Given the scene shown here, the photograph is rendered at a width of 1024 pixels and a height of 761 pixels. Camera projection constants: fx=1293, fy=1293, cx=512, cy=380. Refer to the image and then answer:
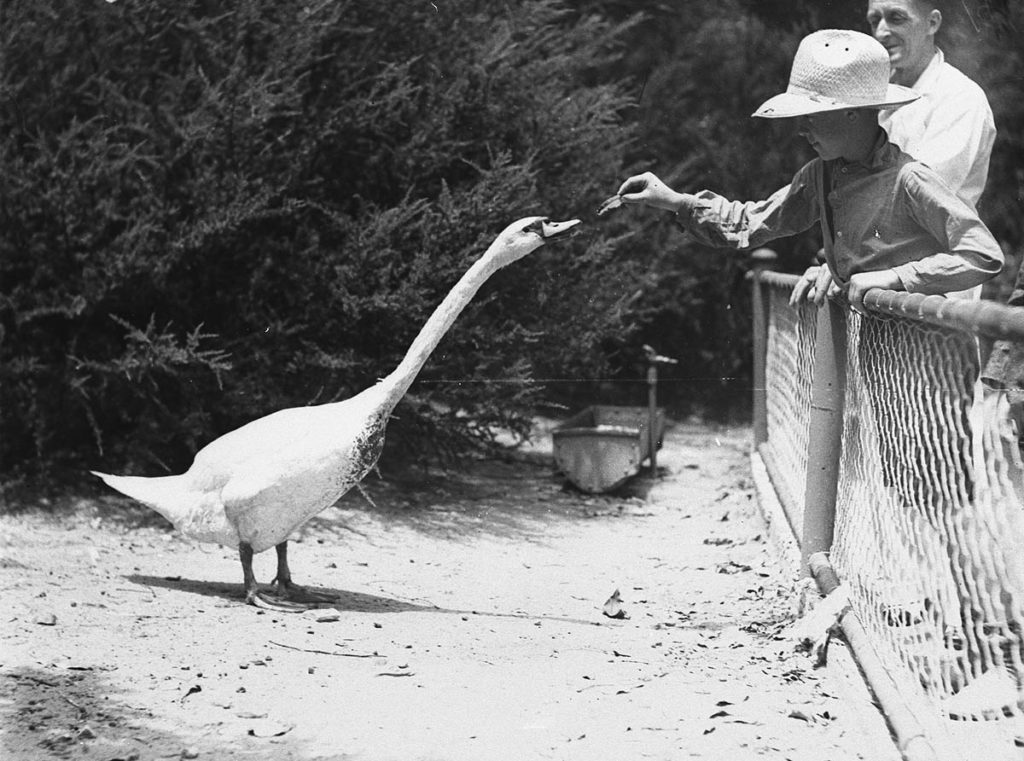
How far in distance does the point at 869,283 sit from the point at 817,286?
817 millimetres

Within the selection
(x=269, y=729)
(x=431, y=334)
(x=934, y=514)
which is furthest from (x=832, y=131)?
(x=269, y=729)

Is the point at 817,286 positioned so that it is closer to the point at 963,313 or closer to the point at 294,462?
the point at 963,313

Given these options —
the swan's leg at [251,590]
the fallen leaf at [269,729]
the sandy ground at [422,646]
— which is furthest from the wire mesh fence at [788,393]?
the fallen leaf at [269,729]

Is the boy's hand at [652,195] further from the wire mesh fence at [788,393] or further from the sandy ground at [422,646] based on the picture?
the sandy ground at [422,646]

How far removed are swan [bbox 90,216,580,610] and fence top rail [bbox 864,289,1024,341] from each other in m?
1.95

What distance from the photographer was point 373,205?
726 centimetres

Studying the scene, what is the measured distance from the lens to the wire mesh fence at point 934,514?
10.2 ft

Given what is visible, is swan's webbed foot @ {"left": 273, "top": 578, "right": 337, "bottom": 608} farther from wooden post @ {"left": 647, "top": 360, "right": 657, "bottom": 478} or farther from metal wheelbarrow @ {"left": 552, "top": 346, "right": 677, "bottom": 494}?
wooden post @ {"left": 647, "top": 360, "right": 657, "bottom": 478}

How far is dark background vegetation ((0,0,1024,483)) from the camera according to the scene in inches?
265

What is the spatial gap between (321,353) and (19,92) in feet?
6.84

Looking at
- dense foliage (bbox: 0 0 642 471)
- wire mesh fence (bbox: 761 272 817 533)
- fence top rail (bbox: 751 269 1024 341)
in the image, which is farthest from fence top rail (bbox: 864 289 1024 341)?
dense foliage (bbox: 0 0 642 471)

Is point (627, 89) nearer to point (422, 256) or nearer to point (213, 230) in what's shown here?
point (422, 256)

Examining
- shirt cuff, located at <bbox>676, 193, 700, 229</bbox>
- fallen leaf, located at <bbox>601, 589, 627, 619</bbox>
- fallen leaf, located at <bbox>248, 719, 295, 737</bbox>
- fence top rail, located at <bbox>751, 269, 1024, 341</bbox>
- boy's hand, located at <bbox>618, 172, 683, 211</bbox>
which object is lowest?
fallen leaf, located at <bbox>601, 589, 627, 619</bbox>

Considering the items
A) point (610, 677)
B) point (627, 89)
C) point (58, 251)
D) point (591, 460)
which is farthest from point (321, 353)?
point (627, 89)
